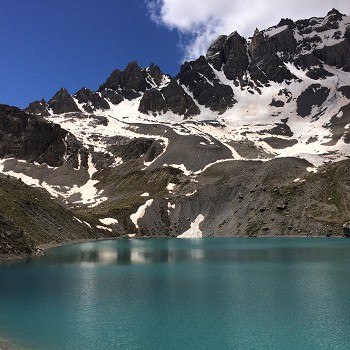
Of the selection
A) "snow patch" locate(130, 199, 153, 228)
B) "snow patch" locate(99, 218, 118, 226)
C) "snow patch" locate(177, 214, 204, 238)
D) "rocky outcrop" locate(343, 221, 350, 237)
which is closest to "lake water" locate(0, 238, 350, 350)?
"rocky outcrop" locate(343, 221, 350, 237)

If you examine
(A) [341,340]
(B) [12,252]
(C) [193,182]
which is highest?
(C) [193,182]

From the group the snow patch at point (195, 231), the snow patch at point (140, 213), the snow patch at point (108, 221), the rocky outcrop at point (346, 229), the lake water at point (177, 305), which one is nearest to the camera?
the lake water at point (177, 305)

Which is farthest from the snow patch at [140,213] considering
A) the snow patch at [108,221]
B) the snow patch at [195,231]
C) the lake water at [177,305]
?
the lake water at [177,305]

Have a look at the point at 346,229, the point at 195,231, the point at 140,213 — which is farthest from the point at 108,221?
the point at 346,229

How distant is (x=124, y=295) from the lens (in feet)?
153

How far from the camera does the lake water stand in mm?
30781

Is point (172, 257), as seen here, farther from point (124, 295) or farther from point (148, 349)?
point (148, 349)

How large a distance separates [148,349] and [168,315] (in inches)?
341

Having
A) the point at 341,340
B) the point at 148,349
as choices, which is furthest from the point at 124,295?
the point at 341,340

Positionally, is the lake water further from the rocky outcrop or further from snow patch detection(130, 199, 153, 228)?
snow patch detection(130, 199, 153, 228)

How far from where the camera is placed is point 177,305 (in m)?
41.0

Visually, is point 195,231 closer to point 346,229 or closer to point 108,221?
point 108,221

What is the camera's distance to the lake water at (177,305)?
3078 centimetres

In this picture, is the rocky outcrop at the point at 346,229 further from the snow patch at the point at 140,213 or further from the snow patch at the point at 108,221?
the snow patch at the point at 108,221
